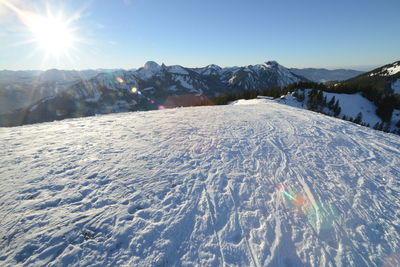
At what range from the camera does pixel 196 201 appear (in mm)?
5836

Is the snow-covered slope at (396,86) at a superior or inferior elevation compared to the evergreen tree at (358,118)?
superior

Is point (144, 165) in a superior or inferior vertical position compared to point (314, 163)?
superior

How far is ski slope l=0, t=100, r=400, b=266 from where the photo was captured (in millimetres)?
4309

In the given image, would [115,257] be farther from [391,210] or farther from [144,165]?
[391,210]

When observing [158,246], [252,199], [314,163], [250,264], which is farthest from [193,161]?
[314,163]

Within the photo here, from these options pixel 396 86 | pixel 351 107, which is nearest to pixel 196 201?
pixel 351 107

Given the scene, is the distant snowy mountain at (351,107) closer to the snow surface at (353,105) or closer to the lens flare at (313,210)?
the snow surface at (353,105)

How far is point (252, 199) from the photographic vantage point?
19.8 feet

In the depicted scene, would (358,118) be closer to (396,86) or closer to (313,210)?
(313,210)

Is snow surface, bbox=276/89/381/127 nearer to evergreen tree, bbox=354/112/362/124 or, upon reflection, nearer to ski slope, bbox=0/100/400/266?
evergreen tree, bbox=354/112/362/124

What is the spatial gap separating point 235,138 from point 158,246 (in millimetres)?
7515

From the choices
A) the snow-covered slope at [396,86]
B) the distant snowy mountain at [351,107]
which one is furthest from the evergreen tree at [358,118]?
the snow-covered slope at [396,86]

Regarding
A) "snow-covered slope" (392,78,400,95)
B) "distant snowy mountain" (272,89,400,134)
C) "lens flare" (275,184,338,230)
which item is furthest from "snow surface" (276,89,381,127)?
"snow-covered slope" (392,78,400,95)

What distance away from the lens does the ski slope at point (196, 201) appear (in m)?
4.31
